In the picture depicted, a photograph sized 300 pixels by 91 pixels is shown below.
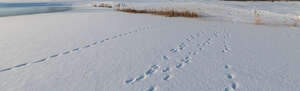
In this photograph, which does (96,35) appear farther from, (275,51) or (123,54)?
(275,51)

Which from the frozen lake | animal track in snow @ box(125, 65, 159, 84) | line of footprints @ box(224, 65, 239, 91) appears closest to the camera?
line of footprints @ box(224, 65, 239, 91)

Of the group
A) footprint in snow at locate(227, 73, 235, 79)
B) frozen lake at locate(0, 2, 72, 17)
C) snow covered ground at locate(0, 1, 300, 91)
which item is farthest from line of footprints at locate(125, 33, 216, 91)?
frozen lake at locate(0, 2, 72, 17)

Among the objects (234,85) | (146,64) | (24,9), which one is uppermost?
(24,9)

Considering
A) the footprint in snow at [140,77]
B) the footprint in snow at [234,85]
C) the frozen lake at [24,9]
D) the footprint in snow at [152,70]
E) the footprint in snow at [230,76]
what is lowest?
the footprint in snow at [234,85]

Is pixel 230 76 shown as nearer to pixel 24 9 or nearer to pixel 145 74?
pixel 145 74

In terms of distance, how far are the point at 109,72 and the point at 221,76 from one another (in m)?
1.53

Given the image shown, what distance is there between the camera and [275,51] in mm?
3826

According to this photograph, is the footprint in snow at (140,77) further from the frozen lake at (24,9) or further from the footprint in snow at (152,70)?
the frozen lake at (24,9)

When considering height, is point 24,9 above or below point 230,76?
above

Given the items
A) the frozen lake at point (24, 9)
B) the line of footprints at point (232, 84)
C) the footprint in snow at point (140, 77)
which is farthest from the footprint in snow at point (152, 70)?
the frozen lake at point (24, 9)

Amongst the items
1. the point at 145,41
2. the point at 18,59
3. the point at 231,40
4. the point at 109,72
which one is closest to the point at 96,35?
the point at 145,41

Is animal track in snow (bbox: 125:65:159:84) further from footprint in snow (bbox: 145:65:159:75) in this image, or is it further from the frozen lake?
the frozen lake

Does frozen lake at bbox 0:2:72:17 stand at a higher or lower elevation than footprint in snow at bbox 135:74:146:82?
higher

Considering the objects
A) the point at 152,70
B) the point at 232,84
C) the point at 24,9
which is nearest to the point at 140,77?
the point at 152,70
